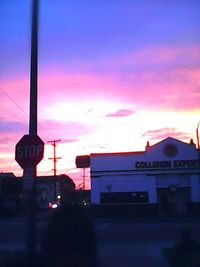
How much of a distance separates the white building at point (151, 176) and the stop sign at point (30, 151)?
3984 centimetres

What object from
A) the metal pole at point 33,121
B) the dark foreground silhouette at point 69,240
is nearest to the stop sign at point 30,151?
the metal pole at point 33,121

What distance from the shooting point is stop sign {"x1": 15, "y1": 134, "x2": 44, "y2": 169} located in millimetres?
12141

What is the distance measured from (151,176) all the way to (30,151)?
4067 centimetres

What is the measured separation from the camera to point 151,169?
52125 mm

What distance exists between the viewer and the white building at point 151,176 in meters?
51.7

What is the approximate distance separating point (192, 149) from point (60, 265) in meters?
45.3

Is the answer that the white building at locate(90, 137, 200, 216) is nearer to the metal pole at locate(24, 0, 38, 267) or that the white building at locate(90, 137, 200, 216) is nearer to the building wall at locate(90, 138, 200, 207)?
the building wall at locate(90, 138, 200, 207)

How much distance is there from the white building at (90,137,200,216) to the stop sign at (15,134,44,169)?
1568 inches

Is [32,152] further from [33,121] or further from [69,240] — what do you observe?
[69,240]

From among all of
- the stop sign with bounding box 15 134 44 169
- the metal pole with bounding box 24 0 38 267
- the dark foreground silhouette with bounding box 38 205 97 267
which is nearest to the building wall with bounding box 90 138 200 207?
the metal pole with bounding box 24 0 38 267

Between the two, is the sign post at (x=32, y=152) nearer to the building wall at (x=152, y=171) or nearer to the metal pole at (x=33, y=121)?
the metal pole at (x=33, y=121)

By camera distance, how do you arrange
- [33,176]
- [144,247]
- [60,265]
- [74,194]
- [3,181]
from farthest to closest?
[3,181] → [144,247] → [33,176] → [74,194] → [60,265]

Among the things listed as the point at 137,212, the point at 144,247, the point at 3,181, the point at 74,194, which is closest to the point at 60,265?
the point at 74,194

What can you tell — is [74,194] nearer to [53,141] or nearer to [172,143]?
[172,143]
